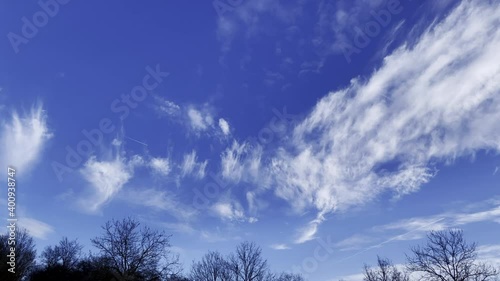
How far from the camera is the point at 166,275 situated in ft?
151

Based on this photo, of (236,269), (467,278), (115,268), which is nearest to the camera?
(467,278)

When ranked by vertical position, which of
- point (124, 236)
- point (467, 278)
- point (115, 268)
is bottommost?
point (467, 278)

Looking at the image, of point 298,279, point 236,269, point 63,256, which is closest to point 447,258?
point 236,269

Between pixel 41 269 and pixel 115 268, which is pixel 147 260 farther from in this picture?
pixel 41 269

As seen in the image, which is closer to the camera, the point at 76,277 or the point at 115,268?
the point at 115,268

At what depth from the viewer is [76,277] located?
201 feet

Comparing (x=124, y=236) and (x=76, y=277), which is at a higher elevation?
(x=124, y=236)

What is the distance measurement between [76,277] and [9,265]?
46.8ft

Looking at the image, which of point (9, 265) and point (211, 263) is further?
point (211, 263)

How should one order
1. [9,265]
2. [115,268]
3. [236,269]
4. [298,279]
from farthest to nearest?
[298,279] < [236,269] < [9,265] < [115,268]

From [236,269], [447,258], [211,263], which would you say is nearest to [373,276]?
[447,258]

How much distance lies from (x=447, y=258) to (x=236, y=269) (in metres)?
33.5

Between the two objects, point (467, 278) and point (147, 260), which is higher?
point (147, 260)

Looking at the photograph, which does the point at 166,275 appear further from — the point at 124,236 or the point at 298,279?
the point at 298,279
